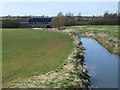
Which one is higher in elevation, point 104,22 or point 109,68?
point 104,22

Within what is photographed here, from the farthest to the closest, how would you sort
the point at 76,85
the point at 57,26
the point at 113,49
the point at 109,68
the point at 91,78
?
the point at 57,26
the point at 113,49
the point at 109,68
the point at 91,78
the point at 76,85

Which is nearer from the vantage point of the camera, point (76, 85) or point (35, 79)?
point (76, 85)

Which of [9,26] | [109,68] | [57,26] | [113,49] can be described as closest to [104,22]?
[57,26]

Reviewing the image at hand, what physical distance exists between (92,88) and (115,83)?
188cm

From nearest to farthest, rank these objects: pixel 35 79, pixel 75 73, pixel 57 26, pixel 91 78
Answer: pixel 35 79
pixel 75 73
pixel 91 78
pixel 57 26

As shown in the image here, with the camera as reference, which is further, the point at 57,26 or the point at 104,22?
the point at 104,22

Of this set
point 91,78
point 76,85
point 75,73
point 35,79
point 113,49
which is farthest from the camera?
point 113,49

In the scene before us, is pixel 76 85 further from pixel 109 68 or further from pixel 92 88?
pixel 109 68

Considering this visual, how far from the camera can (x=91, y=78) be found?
13469 millimetres

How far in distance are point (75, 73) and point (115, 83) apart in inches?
100

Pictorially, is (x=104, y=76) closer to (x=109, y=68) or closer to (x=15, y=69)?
(x=109, y=68)

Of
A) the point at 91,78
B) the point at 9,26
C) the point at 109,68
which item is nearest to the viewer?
the point at 91,78

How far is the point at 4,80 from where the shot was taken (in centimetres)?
1134

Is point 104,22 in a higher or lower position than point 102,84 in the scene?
higher
